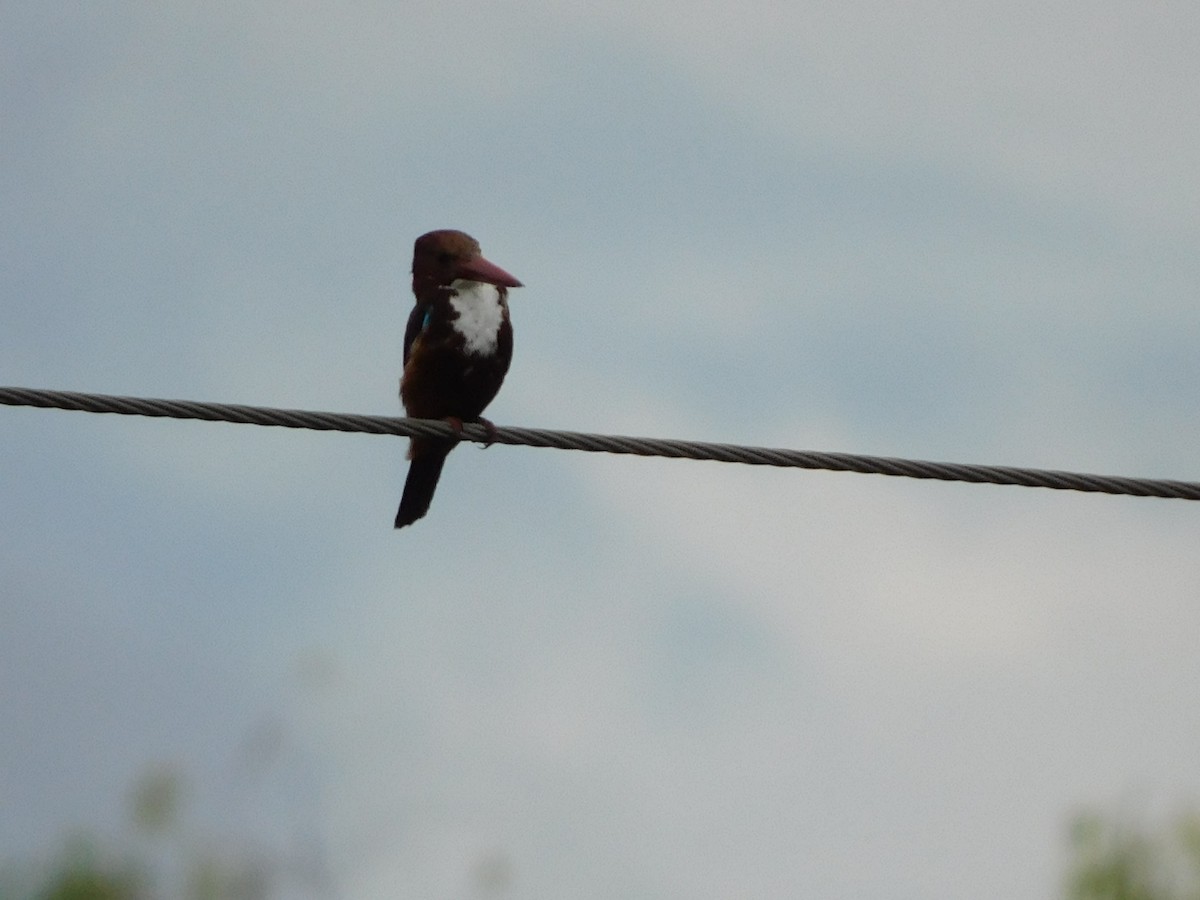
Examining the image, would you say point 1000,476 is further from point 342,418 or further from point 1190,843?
point 1190,843

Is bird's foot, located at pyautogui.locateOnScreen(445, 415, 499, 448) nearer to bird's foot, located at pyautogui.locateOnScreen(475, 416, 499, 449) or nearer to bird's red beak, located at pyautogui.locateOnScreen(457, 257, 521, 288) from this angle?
bird's foot, located at pyautogui.locateOnScreen(475, 416, 499, 449)

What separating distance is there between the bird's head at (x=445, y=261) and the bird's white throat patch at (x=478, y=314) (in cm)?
4

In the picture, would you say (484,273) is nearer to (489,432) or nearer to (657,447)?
(489,432)

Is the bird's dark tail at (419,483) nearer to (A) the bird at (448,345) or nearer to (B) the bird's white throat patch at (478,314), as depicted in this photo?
(A) the bird at (448,345)

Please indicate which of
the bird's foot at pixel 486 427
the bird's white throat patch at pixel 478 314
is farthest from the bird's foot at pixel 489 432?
the bird's white throat patch at pixel 478 314

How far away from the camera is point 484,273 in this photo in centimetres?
486

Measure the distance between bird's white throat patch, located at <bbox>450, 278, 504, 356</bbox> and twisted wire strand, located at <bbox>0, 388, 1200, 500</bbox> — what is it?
129cm

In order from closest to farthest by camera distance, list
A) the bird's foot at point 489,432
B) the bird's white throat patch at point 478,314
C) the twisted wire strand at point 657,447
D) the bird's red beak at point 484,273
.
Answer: the twisted wire strand at point 657,447
the bird's foot at point 489,432
the bird's red beak at point 484,273
the bird's white throat patch at point 478,314

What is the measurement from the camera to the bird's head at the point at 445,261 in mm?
4910

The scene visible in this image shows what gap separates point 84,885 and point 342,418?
11706mm

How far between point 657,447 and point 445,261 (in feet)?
5.37

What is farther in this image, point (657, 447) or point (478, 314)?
point (478, 314)

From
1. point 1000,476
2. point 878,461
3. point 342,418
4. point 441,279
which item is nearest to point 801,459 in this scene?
point 878,461

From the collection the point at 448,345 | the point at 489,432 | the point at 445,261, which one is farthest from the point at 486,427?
the point at 445,261
